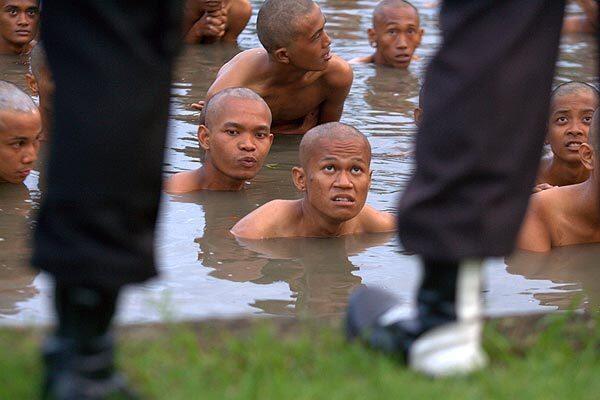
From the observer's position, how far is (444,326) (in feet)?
9.07

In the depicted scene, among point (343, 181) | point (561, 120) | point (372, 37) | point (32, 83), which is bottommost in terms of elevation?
point (372, 37)

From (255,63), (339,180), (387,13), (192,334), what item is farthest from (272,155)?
(192,334)

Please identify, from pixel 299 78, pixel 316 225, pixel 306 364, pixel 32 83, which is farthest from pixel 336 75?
pixel 306 364

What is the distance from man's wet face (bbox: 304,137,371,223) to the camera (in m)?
6.54

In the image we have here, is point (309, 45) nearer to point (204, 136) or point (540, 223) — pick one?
point (204, 136)

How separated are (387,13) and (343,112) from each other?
99.8 inches

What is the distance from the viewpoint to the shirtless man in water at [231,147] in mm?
7426

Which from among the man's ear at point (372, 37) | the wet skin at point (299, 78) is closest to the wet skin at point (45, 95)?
the wet skin at point (299, 78)

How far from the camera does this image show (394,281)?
228 inches

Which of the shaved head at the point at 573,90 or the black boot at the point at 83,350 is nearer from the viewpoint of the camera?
the black boot at the point at 83,350

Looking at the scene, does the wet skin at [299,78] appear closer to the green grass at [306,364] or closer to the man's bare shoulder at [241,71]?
the man's bare shoulder at [241,71]

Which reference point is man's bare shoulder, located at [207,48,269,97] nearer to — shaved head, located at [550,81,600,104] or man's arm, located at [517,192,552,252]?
shaved head, located at [550,81,600,104]

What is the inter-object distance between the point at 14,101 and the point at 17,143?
9.7 inches

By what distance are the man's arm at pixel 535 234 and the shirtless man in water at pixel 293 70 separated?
2.69 meters
